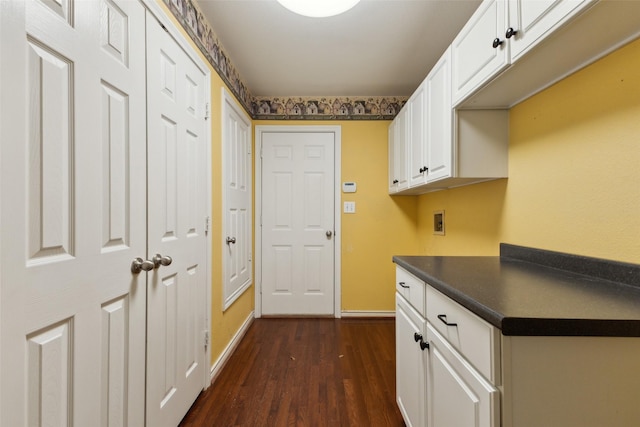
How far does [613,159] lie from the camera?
3.22 ft

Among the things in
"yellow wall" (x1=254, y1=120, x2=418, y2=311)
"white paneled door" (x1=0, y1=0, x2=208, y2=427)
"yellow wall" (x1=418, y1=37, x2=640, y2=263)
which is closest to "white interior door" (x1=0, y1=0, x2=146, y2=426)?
"white paneled door" (x1=0, y1=0, x2=208, y2=427)

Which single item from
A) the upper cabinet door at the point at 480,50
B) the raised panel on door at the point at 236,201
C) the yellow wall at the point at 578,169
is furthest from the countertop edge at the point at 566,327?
the raised panel on door at the point at 236,201

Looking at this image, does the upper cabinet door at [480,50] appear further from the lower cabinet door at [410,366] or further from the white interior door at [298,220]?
the white interior door at [298,220]

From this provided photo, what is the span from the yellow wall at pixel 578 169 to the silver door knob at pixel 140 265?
171 cm

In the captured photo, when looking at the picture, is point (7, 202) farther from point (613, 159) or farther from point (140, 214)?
point (613, 159)

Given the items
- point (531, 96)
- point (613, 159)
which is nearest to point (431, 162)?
point (531, 96)

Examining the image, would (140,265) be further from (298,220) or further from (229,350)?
(298,220)

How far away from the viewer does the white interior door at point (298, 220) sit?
299 centimetres

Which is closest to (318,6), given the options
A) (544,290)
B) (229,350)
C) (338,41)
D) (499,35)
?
(338,41)

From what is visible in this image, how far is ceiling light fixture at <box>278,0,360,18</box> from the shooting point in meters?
1.35

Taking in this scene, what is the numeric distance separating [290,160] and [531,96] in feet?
6.91

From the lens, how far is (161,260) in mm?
1245

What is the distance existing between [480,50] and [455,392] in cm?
135

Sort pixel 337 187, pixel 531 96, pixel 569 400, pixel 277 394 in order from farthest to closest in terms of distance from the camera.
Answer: pixel 337 187 < pixel 277 394 < pixel 531 96 < pixel 569 400
